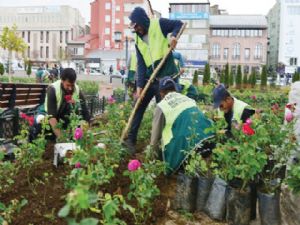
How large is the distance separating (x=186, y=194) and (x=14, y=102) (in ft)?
13.0

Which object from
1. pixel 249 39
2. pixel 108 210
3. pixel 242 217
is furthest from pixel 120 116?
pixel 249 39

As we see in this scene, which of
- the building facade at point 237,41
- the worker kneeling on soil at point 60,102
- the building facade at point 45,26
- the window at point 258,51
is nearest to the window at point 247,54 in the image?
the building facade at point 237,41

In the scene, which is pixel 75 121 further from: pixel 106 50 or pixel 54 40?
pixel 54 40

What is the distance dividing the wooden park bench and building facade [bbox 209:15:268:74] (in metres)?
51.2

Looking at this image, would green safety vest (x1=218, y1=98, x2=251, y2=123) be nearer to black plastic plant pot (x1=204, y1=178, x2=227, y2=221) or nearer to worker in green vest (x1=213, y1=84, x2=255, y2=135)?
worker in green vest (x1=213, y1=84, x2=255, y2=135)

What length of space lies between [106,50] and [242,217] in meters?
60.0

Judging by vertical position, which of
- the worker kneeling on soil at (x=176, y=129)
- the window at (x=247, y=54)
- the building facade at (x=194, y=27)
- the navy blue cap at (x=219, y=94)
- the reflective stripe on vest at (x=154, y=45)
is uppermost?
the building facade at (x=194, y=27)

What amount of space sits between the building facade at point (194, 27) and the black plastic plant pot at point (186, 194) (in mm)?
54951

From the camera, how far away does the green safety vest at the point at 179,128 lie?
390 cm

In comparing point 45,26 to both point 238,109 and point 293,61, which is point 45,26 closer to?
point 293,61

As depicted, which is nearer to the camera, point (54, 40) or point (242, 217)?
point (242, 217)

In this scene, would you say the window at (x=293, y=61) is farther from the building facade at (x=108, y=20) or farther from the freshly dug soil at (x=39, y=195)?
the freshly dug soil at (x=39, y=195)

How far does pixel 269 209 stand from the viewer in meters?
2.99

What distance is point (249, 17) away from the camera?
5828 centimetres
